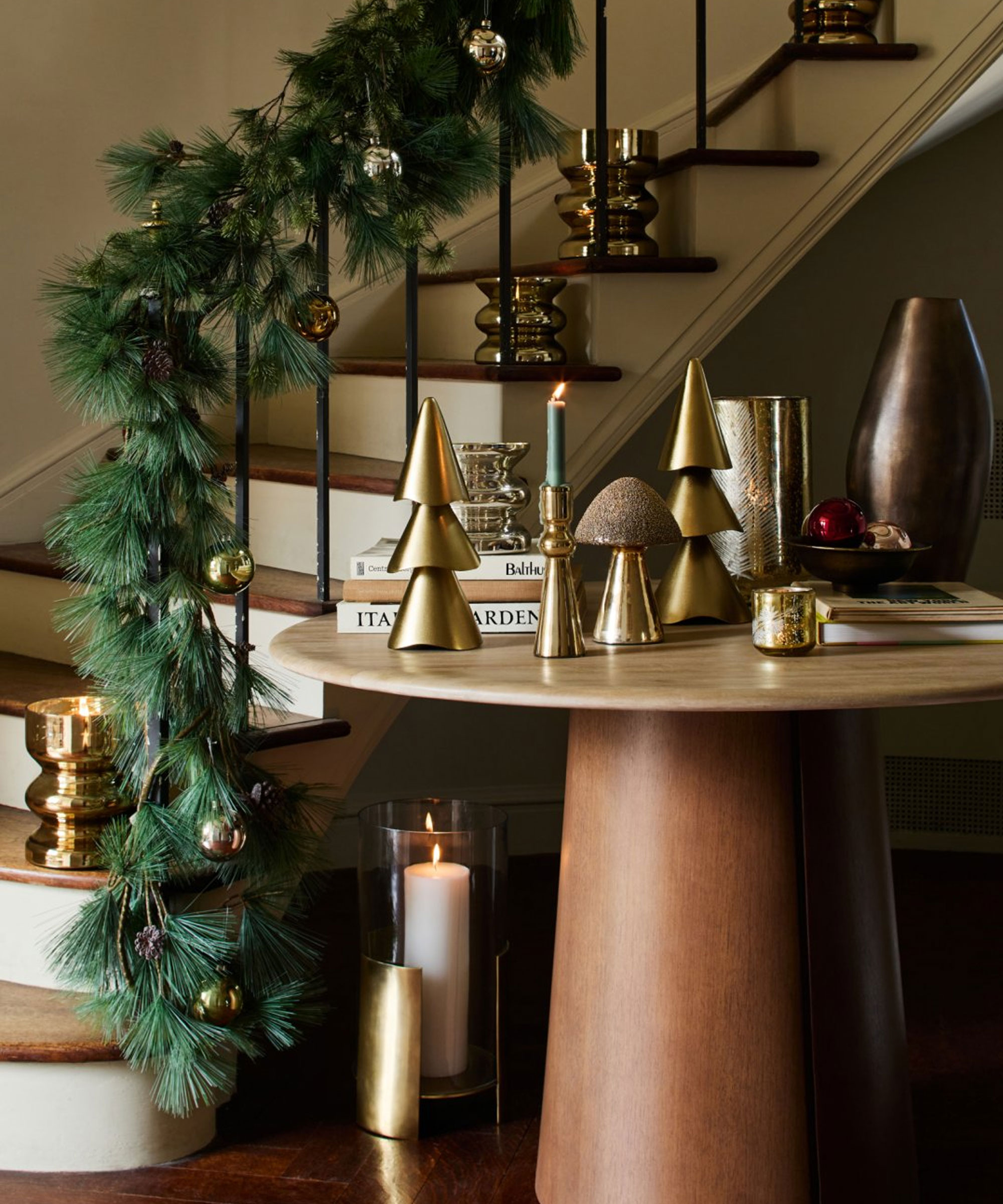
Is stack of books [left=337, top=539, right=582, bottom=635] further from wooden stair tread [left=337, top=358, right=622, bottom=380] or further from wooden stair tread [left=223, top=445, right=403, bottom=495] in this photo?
wooden stair tread [left=337, top=358, right=622, bottom=380]

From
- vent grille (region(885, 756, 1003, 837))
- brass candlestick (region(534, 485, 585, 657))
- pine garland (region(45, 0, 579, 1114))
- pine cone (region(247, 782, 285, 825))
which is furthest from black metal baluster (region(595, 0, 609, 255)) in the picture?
vent grille (region(885, 756, 1003, 837))

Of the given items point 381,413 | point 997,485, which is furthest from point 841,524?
point 997,485

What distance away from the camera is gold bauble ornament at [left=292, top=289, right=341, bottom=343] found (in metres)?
1.65

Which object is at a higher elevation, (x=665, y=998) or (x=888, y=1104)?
(x=665, y=998)

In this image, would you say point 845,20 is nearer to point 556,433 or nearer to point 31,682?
point 556,433

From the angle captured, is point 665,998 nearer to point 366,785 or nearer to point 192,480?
point 192,480

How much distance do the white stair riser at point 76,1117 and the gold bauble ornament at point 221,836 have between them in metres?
0.34

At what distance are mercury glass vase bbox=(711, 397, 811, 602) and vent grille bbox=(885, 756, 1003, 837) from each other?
165 centimetres

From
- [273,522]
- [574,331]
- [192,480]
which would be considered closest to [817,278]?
[574,331]

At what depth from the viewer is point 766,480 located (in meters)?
1.62

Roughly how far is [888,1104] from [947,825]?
5.68 ft

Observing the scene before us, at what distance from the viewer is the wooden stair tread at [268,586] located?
196 cm

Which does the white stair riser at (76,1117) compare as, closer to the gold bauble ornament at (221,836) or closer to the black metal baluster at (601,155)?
the gold bauble ornament at (221,836)

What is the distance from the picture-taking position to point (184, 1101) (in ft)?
5.57
